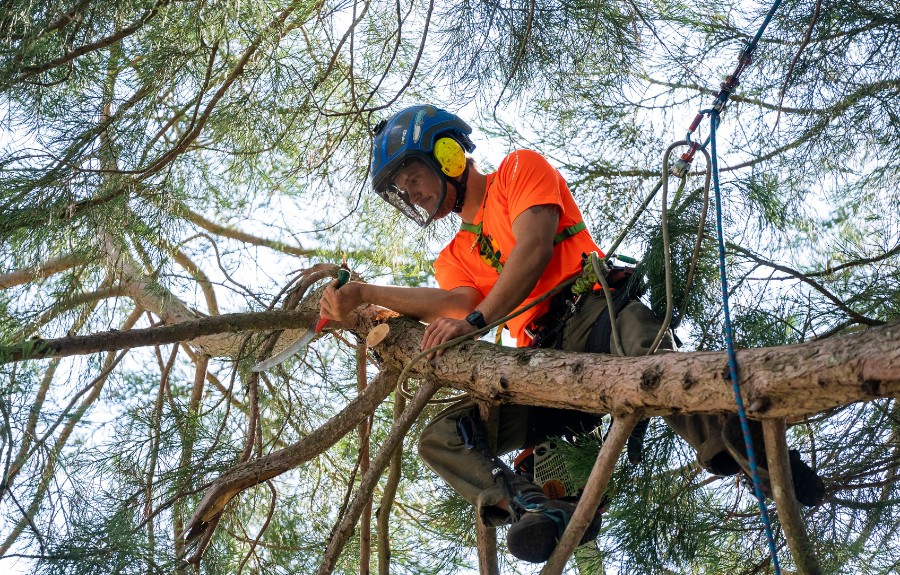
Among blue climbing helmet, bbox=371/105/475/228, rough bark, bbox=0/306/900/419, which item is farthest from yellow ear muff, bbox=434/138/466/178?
rough bark, bbox=0/306/900/419

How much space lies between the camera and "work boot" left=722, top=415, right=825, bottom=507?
5.98 feet

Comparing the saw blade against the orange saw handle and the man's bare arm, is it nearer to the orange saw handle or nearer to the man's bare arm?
the orange saw handle

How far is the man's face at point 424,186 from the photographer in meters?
2.67

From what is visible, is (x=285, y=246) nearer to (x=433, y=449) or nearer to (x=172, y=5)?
(x=172, y=5)

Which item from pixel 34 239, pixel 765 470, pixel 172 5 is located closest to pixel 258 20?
pixel 172 5

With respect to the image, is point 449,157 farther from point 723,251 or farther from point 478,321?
point 723,251

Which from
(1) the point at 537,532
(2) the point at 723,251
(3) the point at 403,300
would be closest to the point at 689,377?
(2) the point at 723,251

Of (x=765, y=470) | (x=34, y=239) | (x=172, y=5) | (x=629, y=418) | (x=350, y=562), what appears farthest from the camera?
(x=350, y=562)

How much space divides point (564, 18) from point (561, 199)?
851 millimetres

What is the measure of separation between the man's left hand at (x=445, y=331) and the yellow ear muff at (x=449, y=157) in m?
0.50

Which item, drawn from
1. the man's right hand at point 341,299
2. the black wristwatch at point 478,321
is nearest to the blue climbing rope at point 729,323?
the black wristwatch at point 478,321

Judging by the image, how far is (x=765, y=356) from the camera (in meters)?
1.53

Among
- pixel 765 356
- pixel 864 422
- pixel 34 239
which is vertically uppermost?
pixel 34 239

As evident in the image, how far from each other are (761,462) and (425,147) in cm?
125
